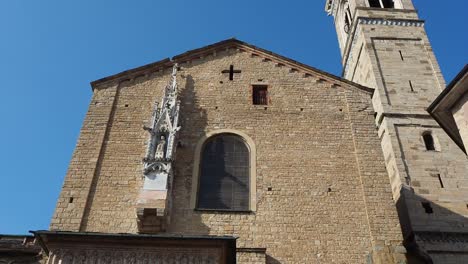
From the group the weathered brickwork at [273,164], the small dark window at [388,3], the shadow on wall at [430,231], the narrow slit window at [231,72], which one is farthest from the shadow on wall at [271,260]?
the small dark window at [388,3]

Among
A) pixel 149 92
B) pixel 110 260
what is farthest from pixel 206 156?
pixel 110 260

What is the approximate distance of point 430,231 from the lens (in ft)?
47.5

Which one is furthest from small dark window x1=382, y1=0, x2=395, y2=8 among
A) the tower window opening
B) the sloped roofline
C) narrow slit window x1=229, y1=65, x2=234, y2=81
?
narrow slit window x1=229, y1=65, x2=234, y2=81

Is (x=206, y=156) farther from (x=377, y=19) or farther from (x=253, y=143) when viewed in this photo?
(x=377, y=19)

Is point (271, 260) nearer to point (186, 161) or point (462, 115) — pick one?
point (186, 161)

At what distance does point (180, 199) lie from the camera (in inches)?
465

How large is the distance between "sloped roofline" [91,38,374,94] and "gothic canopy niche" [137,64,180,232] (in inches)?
69.8

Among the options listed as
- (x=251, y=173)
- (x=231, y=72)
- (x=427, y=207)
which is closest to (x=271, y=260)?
(x=251, y=173)

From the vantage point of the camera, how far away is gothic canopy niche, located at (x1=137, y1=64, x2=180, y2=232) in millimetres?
11125

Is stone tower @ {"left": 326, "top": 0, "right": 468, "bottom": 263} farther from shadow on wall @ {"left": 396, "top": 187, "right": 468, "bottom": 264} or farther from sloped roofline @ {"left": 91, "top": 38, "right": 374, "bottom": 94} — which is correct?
sloped roofline @ {"left": 91, "top": 38, "right": 374, "bottom": 94}

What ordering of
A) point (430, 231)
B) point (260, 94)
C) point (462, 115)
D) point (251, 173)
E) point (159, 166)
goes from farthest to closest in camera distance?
point (260, 94) < point (430, 231) < point (251, 173) < point (159, 166) < point (462, 115)

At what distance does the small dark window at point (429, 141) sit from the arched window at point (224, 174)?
777 cm

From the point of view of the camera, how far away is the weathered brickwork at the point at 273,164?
1120 centimetres

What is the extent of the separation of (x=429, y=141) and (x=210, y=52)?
345 inches
